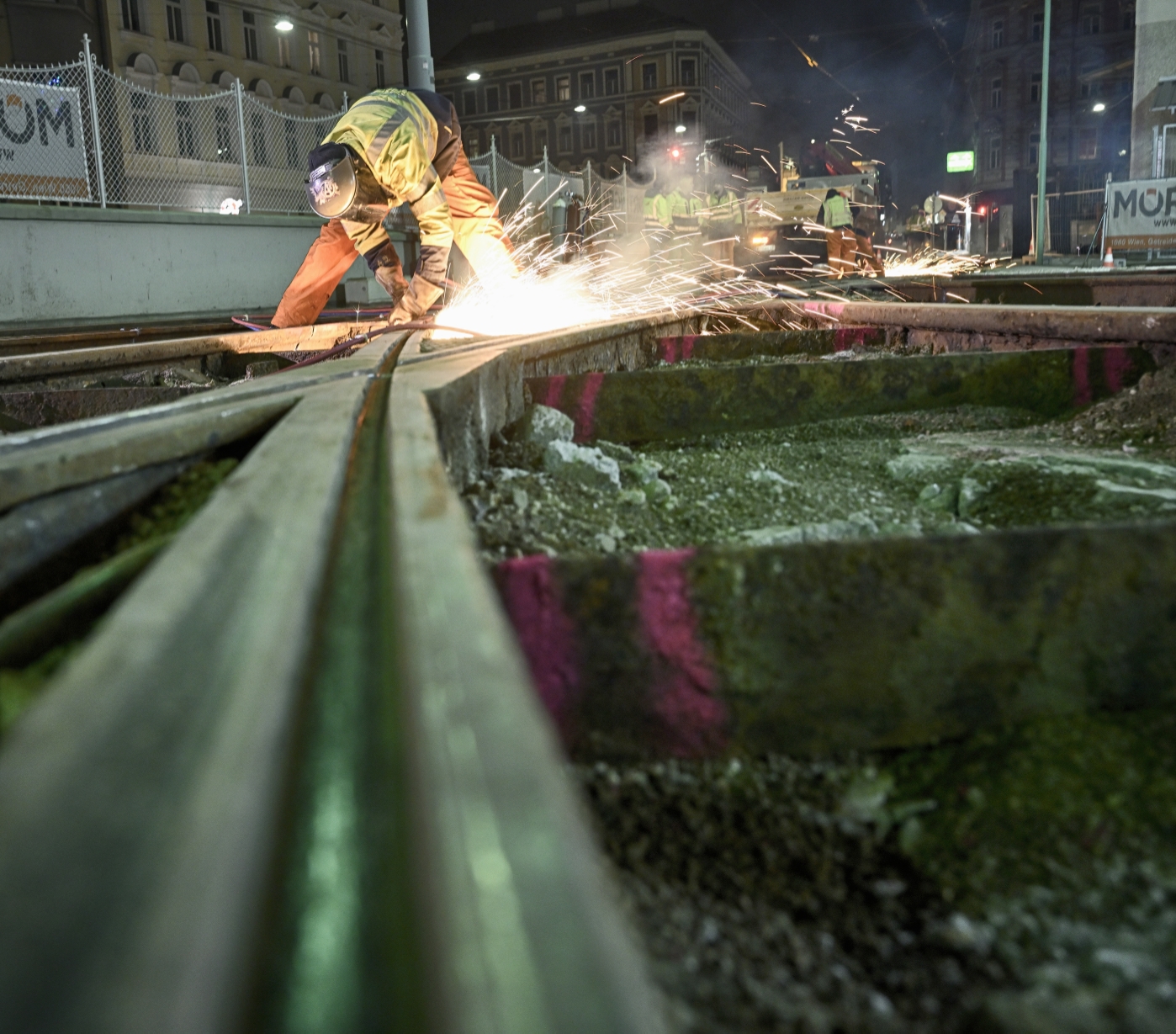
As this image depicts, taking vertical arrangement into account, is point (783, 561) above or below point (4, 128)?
below

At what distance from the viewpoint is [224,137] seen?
13914 millimetres

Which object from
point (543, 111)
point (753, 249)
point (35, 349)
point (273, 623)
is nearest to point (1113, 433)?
point (273, 623)

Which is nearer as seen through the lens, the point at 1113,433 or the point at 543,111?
the point at 1113,433

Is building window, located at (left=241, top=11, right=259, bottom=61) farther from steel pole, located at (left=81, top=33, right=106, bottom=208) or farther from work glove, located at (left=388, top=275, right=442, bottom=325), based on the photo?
work glove, located at (left=388, top=275, right=442, bottom=325)

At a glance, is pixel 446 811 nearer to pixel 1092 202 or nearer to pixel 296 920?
pixel 296 920

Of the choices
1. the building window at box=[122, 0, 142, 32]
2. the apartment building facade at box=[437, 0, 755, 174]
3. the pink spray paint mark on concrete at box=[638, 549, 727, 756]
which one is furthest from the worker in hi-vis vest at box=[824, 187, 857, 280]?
the apartment building facade at box=[437, 0, 755, 174]

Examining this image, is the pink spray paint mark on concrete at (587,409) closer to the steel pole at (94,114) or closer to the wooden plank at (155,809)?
the wooden plank at (155,809)

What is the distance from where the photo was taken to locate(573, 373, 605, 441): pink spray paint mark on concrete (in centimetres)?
391

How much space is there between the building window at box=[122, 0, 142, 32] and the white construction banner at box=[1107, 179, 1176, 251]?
34.0 m

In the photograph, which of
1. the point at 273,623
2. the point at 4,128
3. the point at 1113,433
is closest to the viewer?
the point at 273,623

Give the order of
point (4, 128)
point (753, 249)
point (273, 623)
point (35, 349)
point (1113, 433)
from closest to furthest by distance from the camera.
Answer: point (273, 623) → point (1113, 433) → point (35, 349) → point (4, 128) → point (753, 249)

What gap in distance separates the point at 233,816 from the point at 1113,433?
3.84 m

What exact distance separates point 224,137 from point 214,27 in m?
28.9

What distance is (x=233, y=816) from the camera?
673 millimetres
